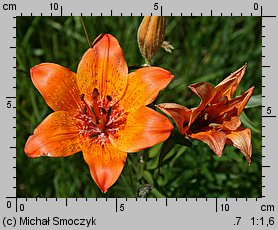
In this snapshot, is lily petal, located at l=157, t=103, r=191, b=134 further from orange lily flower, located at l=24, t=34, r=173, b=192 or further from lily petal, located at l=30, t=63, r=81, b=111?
lily petal, located at l=30, t=63, r=81, b=111

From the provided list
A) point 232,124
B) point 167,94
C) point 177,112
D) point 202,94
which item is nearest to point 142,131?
point 177,112

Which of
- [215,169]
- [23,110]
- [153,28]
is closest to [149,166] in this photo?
[215,169]

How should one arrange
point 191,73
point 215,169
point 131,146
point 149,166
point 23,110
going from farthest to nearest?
point 191,73, point 23,110, point 215,169, point 149,166, point 131,146

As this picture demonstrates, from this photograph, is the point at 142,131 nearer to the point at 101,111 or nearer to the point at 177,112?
the point at 177,112

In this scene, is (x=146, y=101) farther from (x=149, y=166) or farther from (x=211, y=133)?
(x=149, y=166)

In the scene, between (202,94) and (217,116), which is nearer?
(202,94)

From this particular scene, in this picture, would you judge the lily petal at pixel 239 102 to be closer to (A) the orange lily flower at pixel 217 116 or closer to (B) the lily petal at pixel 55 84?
(A) the orange lily flower at pixel 217 116

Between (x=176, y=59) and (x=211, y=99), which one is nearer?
(x=211, y=99)

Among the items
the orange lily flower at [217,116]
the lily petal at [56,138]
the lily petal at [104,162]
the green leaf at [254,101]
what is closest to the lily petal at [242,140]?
the orange lily flower at [217,116]
